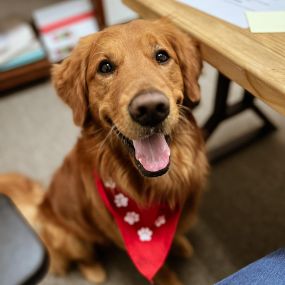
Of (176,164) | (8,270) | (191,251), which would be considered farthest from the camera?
(191,251)

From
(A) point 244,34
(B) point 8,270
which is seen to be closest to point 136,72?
(A) point 244,34

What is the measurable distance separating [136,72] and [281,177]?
3.67 ft

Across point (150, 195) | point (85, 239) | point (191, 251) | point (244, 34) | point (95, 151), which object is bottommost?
point (191, 251)

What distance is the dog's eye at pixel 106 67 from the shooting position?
39.4 inches

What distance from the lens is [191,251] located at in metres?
1.48

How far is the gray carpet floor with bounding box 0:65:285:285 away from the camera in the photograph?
4.81 ft

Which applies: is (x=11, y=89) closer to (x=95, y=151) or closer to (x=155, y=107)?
(x=95, y=151)

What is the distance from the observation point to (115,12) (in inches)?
102

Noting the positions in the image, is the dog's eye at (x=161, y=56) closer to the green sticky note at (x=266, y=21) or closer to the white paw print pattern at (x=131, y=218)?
the green sticky note at (x=266, y=21)

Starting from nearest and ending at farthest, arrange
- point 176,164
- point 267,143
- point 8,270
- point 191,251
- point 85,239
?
1. point 8,270
2. point 176,164
3. point 85,239
4. point 191,251
5. point 267,143

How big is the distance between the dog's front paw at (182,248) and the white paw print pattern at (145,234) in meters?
0.26

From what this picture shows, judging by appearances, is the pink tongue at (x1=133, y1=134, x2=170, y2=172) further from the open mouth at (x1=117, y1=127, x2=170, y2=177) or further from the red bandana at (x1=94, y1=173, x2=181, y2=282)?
the red bandana at (x1=94, y1=173, x2=181, y2=282)

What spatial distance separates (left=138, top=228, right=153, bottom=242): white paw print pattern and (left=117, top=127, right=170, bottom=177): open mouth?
318 mm

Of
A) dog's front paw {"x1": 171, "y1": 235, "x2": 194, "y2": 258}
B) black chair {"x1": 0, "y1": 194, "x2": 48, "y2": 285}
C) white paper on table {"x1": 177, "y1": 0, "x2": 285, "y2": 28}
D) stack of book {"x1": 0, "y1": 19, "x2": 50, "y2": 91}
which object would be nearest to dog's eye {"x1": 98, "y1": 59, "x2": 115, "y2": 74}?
white paper on table {"x1": 177, "y1": 0, "x2": 285, "y2": 28}
